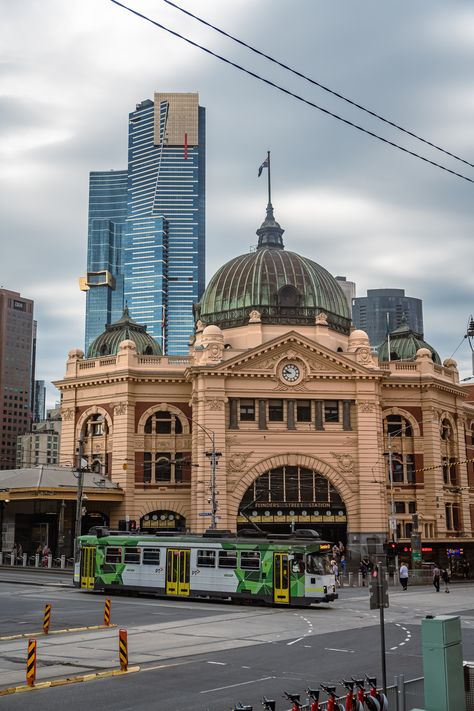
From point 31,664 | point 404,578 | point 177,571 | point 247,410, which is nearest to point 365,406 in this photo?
point 247,410

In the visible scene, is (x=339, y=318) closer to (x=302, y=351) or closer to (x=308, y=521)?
(x=302, y=351)

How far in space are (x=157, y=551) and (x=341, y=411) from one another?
29.4 meters

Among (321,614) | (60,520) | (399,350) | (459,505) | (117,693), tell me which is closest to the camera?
(117,693)

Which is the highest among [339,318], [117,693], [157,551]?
[339,318]

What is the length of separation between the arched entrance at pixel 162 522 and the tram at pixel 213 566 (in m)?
24.2

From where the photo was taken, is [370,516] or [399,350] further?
[399,350]

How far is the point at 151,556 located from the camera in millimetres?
41875

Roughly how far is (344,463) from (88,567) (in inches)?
1095

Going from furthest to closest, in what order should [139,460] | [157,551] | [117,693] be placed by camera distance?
[139,460]
[157,551]
[117,693]

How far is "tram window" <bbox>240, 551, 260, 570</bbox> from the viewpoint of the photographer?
127 ft

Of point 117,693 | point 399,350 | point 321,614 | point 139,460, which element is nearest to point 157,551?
point 321,614

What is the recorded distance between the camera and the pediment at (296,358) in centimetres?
6700

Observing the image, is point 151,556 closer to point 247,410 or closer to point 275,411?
point 247,410

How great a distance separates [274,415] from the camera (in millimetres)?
67625
